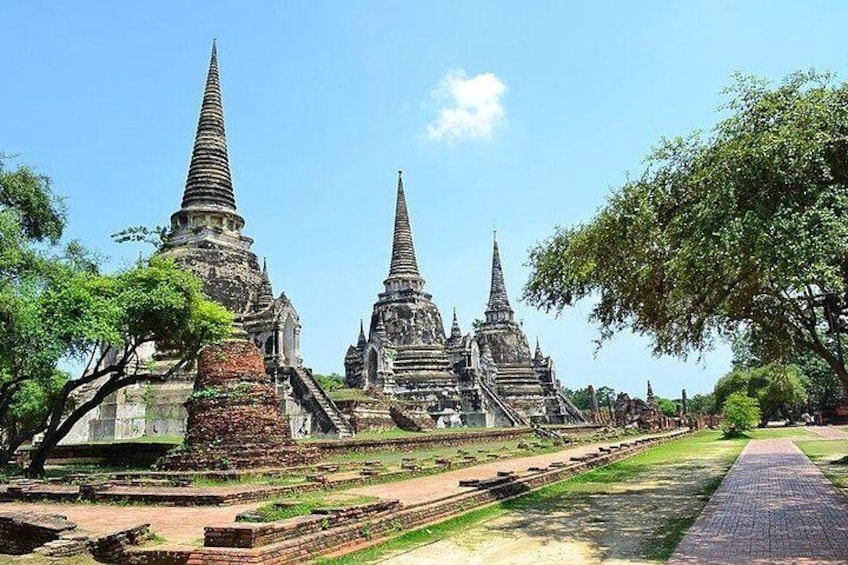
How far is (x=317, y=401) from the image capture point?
3030 centimetres

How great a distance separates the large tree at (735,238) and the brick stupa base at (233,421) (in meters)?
7.25

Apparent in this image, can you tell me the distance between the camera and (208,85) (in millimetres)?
37531

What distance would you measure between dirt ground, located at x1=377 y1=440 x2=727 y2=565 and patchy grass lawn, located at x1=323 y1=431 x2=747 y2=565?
0.01 meters

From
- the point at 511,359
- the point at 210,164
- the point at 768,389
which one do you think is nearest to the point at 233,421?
the point at 210,164

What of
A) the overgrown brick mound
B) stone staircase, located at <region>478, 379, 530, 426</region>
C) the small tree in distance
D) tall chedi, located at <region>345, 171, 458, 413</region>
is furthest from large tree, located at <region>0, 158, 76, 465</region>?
the small tree in distance

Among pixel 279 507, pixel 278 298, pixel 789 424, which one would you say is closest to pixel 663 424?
pixel 789 424

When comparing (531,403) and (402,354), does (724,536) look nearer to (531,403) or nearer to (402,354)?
(402,354)

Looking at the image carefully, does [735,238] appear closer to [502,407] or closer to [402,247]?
[502,407]

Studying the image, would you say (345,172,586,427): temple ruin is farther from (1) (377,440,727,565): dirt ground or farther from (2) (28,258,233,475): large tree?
(1) (377,440,727,565): dirt ground

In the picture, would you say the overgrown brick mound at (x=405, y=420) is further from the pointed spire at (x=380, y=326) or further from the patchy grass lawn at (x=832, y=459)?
the patchy grass lawn at (x=832, y=459)

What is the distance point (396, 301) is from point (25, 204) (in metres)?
30.1

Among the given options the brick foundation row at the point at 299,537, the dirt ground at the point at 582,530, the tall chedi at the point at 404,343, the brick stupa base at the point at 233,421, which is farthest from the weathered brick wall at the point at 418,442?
the brick foundation row at the point at 299,537

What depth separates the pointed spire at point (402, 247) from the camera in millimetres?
48844

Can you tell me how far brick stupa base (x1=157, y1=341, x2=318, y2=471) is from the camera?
1677cm
